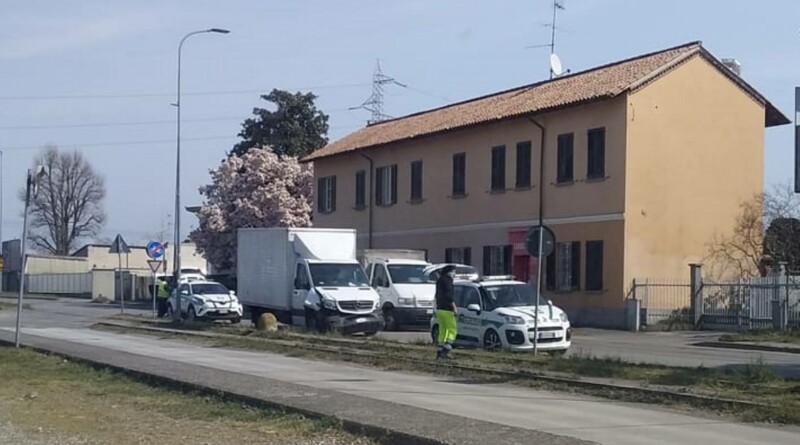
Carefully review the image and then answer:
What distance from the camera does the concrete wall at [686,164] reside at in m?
41.2

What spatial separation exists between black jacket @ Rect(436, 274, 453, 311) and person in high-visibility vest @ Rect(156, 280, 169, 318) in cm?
2481

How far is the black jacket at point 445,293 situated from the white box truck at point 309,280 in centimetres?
971

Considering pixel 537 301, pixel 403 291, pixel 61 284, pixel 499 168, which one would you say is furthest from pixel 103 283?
pixel 537 301

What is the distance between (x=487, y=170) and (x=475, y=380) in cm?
2882

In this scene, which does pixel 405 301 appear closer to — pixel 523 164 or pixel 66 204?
pixel 523 164

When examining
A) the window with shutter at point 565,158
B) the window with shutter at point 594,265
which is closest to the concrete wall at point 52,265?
the window with shutter at point 565,158

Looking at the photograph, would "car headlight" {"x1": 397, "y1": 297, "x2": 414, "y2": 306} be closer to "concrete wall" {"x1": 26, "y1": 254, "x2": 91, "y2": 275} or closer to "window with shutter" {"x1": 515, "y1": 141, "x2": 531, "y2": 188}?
"window with shutter" {"x1": 515, "y1": 141, "x2": 531, "y2": 188}

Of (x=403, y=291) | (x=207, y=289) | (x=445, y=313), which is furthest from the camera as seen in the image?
(x=207, y=289)

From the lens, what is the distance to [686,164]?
4294 cm

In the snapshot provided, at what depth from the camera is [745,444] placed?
12.3 metres

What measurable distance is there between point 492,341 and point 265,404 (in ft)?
36.8

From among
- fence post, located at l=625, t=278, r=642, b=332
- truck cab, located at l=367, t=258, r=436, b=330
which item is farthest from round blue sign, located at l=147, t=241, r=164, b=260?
fence post, located at l=625, t=278, r=642, b=332

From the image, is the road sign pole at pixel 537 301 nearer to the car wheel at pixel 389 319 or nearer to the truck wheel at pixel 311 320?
the truck wheel at pixel 311 320

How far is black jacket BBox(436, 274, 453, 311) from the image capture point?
22.7 metres
